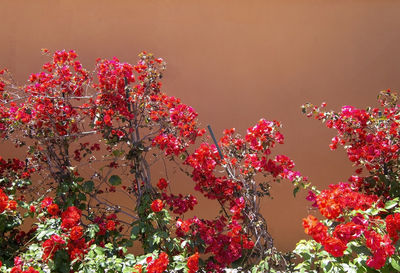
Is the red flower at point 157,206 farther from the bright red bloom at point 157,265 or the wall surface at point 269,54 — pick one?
the wall surface at point 269,54

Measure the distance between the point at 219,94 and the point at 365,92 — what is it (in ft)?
4.93

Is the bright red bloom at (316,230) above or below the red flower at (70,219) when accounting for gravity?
below

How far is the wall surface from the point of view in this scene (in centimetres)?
375

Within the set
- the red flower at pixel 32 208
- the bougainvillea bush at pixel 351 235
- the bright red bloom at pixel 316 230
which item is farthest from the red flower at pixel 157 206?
the bright red bloom at pixel 316 230

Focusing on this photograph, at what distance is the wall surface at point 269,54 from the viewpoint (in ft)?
12.3

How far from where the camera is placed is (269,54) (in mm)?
3832

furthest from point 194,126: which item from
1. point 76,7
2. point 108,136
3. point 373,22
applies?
point 373,22

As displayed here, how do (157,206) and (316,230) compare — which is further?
(157,206)

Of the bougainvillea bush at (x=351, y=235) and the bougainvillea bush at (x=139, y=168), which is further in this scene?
the bougainvillea bush at (x=139, y=168)

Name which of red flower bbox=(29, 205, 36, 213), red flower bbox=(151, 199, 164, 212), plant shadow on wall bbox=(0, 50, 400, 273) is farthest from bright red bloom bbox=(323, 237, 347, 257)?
red flower bbox=(29, 205, 36, 213)

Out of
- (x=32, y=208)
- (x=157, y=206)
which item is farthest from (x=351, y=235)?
(x=32, y=208)

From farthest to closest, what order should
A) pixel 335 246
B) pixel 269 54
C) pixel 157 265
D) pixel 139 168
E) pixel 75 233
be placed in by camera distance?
1. pixel 269 54
2. pixel 139 168
3. pixel 75 233
4. pixel 157 265
5. pixel 335 246

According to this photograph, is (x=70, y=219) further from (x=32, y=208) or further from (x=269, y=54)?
(x=269, y=54)

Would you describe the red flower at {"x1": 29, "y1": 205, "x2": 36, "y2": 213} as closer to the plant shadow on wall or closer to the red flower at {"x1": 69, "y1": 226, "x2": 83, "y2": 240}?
the plant shadow on wall
